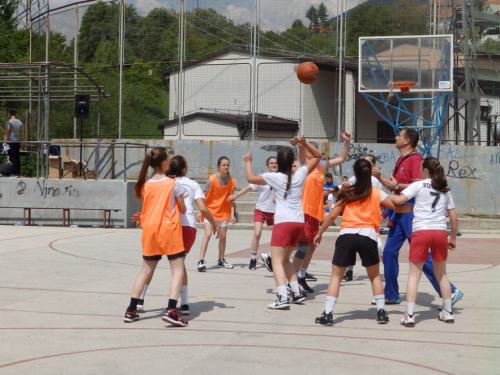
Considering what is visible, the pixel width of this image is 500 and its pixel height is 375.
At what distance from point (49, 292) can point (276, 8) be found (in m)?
16.4

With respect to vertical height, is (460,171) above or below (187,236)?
above

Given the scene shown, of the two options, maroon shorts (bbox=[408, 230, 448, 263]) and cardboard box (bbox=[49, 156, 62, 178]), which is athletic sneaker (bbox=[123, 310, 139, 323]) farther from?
cardboard box (bbox=[49, 156, 62, 178])

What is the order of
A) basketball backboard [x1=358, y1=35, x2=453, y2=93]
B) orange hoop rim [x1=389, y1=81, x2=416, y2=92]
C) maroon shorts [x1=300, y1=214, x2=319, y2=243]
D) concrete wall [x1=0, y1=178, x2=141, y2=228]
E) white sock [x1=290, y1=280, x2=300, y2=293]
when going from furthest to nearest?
basketball backboard [x1=358, y1=35, x2=453, y2=93], orange hoop rim [x1=389, y1=81, x2=416, y2=92], concrete wall [x1=0, y1=178, x2=141, y2=228], maroon shorts [x1=300, y1=214, x2=319, y2=243], white sock [x1=290, y1=280, x2=300, y2=293]

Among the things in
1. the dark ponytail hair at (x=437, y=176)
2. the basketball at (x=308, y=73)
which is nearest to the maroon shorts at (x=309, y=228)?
the dark ponytail hair at (x=437, y=176)

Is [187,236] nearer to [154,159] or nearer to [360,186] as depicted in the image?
[154,159]

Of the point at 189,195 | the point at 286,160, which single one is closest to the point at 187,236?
the point at 189,195

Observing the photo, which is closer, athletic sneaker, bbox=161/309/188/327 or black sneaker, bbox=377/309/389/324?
athletic sneaker, bbox=161/309/188/327

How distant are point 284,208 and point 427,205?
1615 millimetres

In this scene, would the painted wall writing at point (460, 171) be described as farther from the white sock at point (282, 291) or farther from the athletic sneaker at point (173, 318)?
the athletic sneaker at point (173, 318)

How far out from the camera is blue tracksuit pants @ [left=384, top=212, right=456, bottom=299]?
26.7 ft

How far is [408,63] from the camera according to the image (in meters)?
20.2

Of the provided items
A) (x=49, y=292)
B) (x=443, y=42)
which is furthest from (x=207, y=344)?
(x=443, y=42)

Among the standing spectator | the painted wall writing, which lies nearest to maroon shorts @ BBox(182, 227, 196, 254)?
the standing spectator

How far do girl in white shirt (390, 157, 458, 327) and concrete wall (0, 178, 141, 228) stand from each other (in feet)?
40.7
